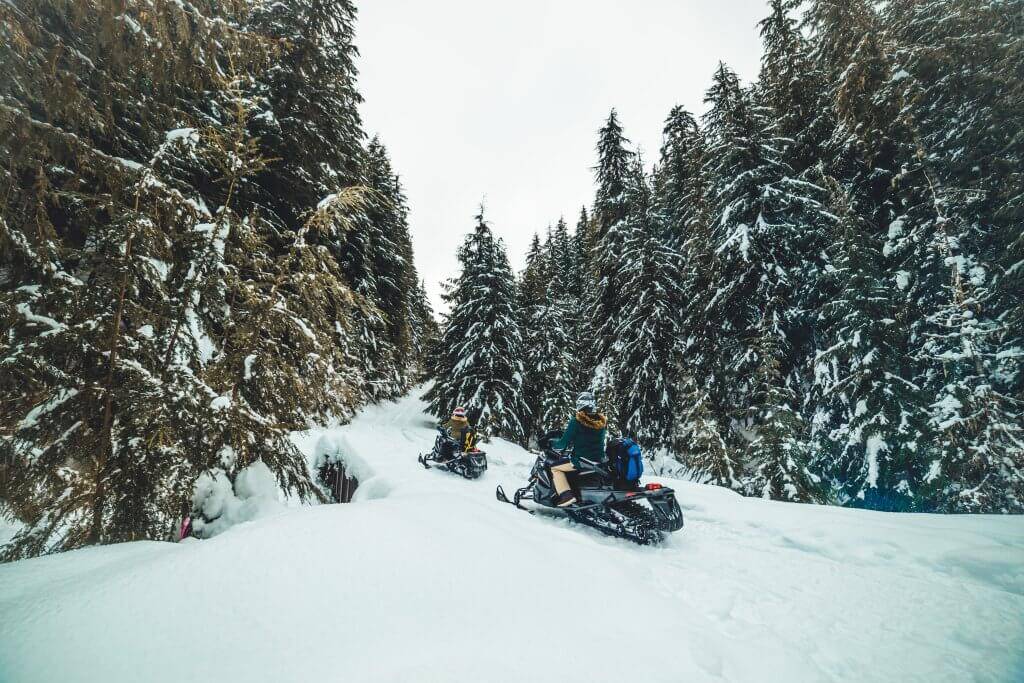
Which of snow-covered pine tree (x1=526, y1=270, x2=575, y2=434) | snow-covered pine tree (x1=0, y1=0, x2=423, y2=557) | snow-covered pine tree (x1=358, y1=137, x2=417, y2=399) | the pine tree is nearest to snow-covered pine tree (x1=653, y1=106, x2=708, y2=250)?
snow-covered pine tree (x1=526, y1=270, x2=575, y2=434)

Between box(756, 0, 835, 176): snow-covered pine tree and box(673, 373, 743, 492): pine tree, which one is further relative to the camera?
box(756, 0, 835, 176): snow-covered pine tree

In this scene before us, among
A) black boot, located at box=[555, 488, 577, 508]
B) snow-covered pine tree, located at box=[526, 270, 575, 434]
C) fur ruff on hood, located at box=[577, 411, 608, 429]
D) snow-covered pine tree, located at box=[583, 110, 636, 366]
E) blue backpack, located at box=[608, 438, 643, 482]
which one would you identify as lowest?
black boot, located at box=[555, 488, 577, 508]

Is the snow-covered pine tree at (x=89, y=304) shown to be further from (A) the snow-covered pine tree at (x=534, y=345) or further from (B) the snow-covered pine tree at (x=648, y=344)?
(A) the snow-covered pine tree at (x=534, y=345)

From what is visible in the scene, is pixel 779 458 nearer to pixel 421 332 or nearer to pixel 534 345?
pixel 534 345

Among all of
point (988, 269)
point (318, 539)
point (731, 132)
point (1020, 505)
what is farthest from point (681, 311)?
Result: point (318, 539)

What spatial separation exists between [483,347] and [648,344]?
25.5 feet

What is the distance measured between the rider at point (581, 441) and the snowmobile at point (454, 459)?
471 cm

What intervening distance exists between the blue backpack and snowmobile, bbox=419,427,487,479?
565 centimetres

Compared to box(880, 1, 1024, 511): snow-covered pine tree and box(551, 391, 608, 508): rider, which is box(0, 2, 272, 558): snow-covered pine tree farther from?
box(880, 1, 1024, 511): snow-covered pine tree

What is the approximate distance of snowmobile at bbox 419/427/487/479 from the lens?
1069 centimetres

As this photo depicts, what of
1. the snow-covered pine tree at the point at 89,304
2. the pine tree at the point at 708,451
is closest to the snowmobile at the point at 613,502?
the snow-covered pine tree at the point at 89,304

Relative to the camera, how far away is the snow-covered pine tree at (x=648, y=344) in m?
17.5

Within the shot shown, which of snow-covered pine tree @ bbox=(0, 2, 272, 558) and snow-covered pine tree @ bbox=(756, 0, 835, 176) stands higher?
snow-covered pine tree @ bbox=(756, 0, 835, 176)

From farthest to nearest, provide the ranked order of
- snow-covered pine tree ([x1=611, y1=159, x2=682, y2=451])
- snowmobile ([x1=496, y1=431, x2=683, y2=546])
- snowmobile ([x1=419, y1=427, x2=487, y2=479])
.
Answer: snow-covered pine tree ([x1=611, y1=159, x2=682, y2=451])
snowmobile ([x1=419, y1=427, x2=487, y2=479])
snowmobile ([x1=496, y1=431, x2=683, y2=546])
